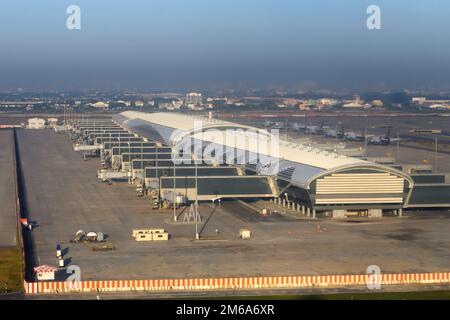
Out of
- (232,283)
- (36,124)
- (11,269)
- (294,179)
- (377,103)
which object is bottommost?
(377,103)

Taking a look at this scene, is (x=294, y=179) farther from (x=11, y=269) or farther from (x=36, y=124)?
(x=36, y=124)

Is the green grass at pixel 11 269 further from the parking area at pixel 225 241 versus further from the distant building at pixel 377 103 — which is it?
the distant building at pixel 377 103

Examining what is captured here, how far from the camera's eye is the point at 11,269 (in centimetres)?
3722

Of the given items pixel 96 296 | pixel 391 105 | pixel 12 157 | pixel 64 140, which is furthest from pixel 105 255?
pixel 391 105

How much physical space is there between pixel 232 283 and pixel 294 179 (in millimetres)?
20463

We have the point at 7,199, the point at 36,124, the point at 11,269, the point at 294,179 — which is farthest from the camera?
the point at 36,124

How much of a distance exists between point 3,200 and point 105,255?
19.1m

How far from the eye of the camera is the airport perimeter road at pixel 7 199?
45.5 meters

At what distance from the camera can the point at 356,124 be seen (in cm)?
14738

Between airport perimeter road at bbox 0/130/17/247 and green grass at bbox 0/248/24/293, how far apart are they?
2.42 meters

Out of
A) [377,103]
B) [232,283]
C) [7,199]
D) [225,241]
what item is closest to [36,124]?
[377,103]

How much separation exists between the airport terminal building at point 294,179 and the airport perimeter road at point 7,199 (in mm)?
9303
